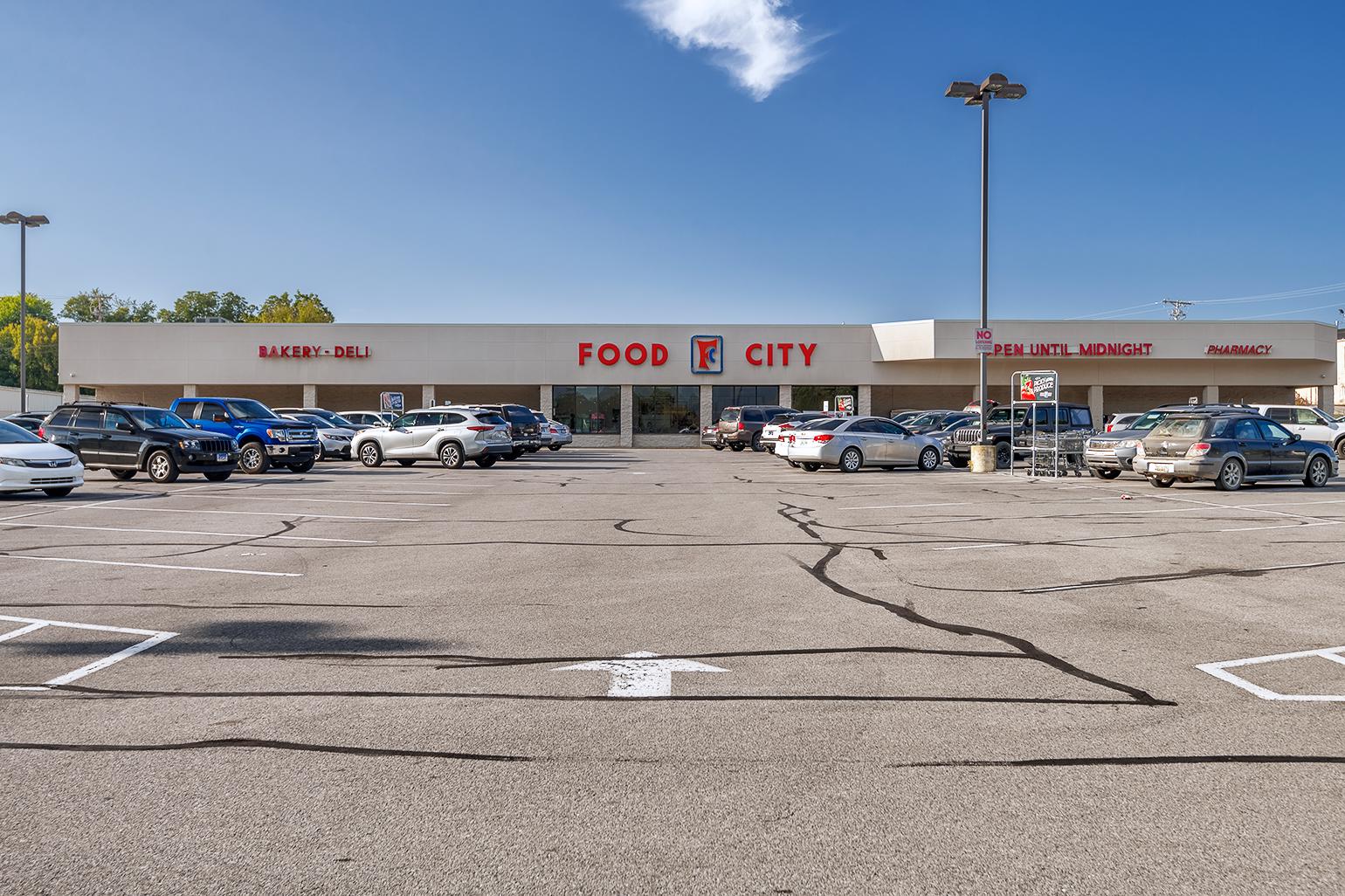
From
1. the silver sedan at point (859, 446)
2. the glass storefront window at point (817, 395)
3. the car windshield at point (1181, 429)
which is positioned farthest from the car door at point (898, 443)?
the glass storefront window at point (817, 395)

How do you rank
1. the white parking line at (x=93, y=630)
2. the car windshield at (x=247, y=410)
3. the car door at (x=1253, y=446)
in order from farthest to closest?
the car windshield at (x=247, y=410) < the car door at (x=1253, y=446) < the white parking line at (x=93, y=630)

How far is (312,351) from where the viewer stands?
53375 millimetres

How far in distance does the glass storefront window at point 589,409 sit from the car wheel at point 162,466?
107 feet

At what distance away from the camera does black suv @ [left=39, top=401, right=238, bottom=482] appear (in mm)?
21859

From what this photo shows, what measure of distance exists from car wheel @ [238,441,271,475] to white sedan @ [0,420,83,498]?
689 cm

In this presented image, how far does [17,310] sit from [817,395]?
101 meters

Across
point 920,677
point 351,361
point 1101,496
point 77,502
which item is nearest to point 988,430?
point 1101,496

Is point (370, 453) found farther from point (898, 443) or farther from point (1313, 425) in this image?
point (1313, 425)

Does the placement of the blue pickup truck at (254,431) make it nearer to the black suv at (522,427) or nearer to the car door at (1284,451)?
the black suv at (522,427)

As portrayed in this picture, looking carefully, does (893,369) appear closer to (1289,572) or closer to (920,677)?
(1289,572)

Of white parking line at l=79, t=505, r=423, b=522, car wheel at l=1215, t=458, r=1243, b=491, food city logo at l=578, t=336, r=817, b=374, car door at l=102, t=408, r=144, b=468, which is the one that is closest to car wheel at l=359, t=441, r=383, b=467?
car door at l=102, t=408, r=144, b=468

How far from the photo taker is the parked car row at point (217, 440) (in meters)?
18.3

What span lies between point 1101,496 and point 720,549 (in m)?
10.3

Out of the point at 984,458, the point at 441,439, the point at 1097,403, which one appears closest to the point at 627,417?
the point at 1097,403
